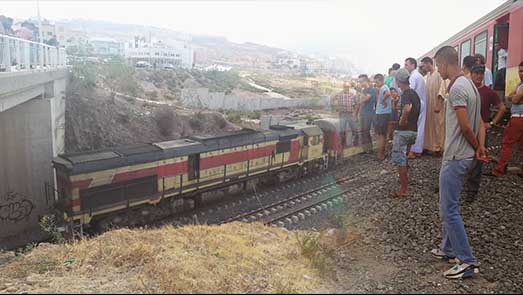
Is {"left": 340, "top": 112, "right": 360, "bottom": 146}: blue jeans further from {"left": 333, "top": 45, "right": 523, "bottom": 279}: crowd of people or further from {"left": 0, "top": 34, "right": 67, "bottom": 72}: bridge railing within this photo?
{"left": 0, "top": 34, "right": 67, "bottom": 72}: bridge railing

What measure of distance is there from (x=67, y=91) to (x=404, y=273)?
23.6m

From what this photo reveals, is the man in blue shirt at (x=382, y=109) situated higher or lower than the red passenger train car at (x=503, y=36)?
lower

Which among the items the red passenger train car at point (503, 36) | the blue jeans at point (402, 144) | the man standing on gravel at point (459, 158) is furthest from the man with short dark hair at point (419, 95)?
the man standing on gravel at point (459, 158)

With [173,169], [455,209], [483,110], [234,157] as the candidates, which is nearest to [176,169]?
[173,169]

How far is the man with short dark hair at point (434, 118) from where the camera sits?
992 cm

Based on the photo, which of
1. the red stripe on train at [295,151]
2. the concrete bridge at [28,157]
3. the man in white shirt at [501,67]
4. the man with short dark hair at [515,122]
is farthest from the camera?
the red stripe on train at [295,151]

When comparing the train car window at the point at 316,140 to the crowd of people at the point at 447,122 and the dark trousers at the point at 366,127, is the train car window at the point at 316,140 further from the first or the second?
the dark trousers at the point at 366,127

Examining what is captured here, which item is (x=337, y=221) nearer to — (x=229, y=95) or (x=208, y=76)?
(x=229, y=95)

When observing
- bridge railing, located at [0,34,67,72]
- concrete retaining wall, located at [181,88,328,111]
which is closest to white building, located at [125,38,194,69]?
concrete retaining wall, located at [181,88,328,111]

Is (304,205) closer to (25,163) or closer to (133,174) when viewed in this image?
(133,174)

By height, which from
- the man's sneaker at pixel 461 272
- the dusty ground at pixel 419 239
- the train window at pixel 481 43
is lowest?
the dusty ground at pixel 419 239

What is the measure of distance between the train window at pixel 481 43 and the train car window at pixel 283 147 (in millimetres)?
6892

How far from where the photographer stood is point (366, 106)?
1349 centimetres

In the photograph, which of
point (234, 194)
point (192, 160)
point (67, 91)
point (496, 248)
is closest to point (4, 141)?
point (192, 160)
